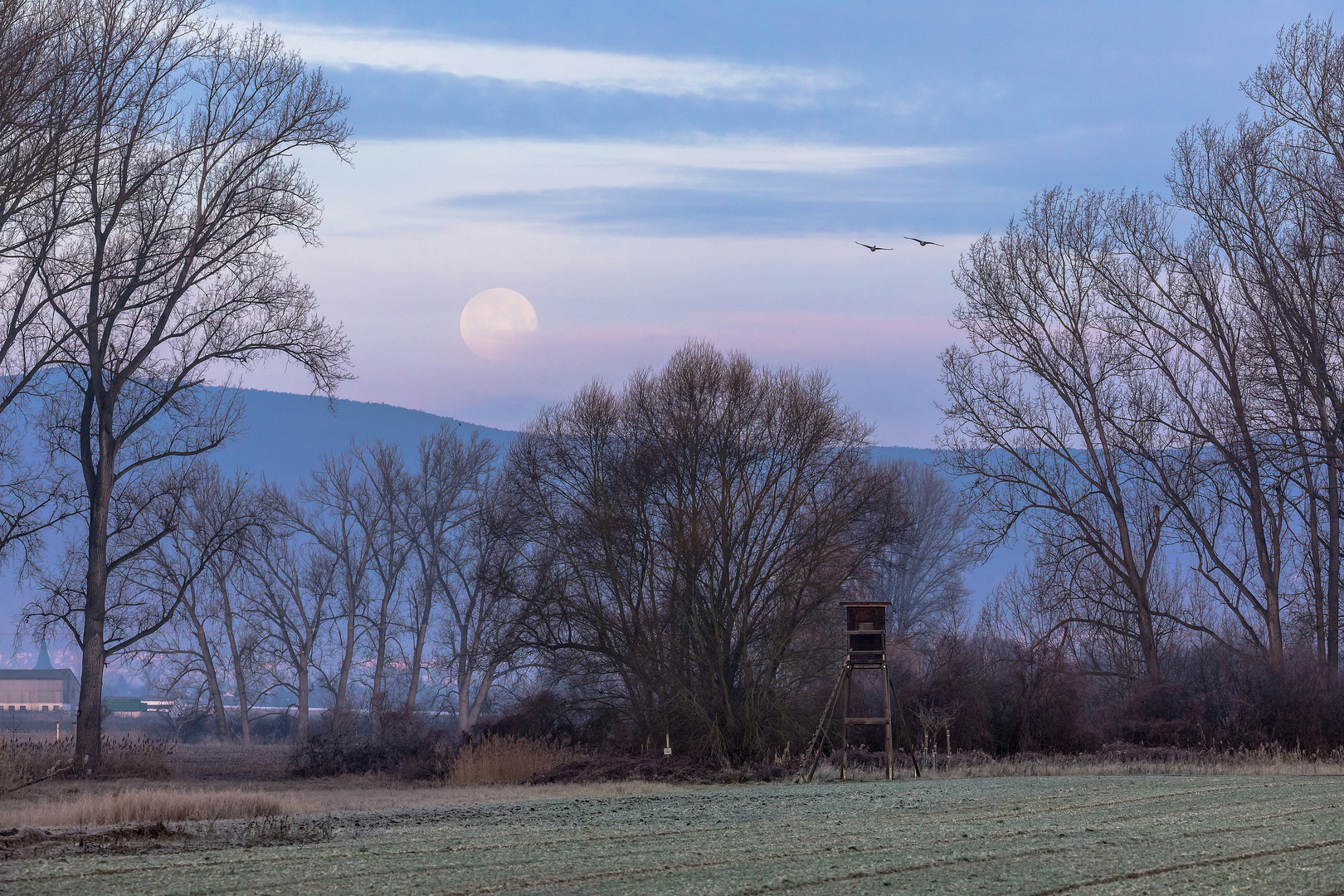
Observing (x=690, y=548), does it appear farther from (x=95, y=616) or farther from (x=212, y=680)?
(x=212, y=680)

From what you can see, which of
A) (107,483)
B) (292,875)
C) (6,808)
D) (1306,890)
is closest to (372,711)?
(107,483)

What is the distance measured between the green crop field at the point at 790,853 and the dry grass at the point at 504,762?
12171 millimetres

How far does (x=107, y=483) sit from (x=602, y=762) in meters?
12.6

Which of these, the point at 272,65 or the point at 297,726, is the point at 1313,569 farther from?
A: the point at 297,726

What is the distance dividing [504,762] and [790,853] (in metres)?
19.4

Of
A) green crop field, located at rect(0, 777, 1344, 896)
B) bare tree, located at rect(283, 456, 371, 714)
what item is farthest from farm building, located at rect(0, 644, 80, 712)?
green crop field, located at rect(0, 777, 1344, 896)

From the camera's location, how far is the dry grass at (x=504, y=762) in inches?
1082

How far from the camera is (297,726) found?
60.5 meters

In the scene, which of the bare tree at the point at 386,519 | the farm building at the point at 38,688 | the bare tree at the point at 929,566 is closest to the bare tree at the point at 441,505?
the bare tree at the point at 386,519

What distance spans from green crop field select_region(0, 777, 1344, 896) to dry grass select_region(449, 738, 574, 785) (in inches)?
479

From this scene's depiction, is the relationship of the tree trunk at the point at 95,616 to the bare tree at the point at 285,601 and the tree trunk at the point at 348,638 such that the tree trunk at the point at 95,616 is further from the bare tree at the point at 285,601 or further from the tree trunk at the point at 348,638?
the tree trunk at the point at 348,638

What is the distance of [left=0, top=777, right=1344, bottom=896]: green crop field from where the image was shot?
8.03 metres

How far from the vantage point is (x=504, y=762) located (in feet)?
92.1

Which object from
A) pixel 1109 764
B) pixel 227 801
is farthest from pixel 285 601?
pixel 227 801
